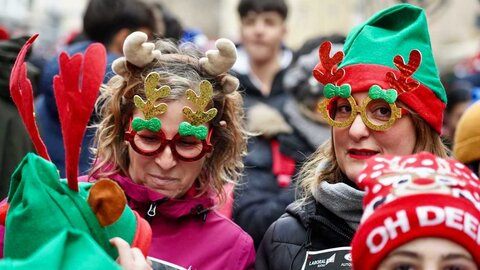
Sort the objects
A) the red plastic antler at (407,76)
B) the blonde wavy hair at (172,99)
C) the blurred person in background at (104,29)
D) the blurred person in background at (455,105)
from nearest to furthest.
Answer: the red plastic antler at (407,76) < the blonde wavy hair at (172,99) < the blurred person in background at (104,29) < the blurred person in background at (455,105)

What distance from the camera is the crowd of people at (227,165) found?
10.8ft

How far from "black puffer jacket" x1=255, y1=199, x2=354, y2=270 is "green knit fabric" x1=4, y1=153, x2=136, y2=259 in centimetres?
106

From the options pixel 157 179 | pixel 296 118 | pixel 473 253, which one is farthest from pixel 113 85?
pixel 296 118

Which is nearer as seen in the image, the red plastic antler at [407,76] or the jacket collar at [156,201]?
the red plastic antler at [407,76]

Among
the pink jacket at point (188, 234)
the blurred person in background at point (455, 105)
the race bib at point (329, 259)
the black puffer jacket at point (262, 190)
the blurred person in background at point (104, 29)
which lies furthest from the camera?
the blurred person in background at point (455, 105)

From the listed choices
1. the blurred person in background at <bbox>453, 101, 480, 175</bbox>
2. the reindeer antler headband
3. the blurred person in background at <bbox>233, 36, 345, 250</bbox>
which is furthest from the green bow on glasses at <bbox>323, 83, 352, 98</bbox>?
the blurred person in background at <bbox>233, 36, 345, 250</bbox>

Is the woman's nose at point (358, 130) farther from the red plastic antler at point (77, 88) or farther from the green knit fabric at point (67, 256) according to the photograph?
the green knit fabric at point (67, 256)

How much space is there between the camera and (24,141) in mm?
5914

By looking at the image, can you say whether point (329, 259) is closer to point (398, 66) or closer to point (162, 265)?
point (162, 265)

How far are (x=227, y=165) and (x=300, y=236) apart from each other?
1.91 feet

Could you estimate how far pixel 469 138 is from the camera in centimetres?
535

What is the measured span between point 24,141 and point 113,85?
4.69 feet

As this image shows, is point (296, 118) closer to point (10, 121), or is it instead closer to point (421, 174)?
point (10, 121)

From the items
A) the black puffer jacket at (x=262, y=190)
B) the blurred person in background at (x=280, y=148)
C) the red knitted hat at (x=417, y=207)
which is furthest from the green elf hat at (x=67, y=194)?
the blurred person in background at (x=280, y=148)
